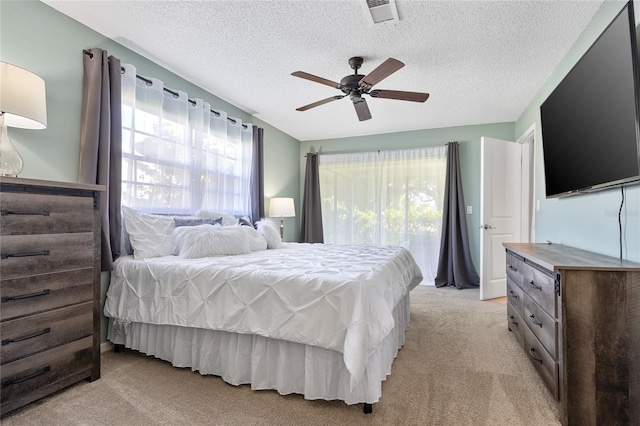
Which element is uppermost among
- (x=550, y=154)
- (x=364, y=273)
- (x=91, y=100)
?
(x=91, y=100)

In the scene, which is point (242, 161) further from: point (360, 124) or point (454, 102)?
→ point (454, 102)

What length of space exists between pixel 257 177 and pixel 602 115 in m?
3.58

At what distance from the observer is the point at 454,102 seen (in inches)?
157

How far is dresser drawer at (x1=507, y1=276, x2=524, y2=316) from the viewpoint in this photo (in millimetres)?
2424

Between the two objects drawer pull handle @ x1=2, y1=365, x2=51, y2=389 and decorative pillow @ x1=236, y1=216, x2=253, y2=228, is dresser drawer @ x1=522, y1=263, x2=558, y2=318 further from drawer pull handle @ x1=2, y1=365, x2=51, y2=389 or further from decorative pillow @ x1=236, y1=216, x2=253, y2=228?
decorative pillow @ x1=236, y1=216, x2=253, y2=228

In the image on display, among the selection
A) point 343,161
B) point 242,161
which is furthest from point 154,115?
point 343,161

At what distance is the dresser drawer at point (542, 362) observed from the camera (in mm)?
1674

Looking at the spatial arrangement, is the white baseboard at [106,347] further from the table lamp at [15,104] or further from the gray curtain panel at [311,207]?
the gray curtain panel at [311,207]

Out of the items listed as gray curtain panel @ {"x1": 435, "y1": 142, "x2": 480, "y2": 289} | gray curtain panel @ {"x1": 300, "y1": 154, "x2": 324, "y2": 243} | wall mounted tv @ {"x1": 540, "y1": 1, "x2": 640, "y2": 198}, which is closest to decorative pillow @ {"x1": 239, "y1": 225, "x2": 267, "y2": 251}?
gray curtain panel @ {"x1": 300, "y1": 154, "x2": 324, "y2": 243}

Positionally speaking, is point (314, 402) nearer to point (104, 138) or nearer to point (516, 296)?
point (516, 296)

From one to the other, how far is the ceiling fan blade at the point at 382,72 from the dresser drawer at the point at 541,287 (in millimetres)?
1678

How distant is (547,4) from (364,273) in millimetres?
2191

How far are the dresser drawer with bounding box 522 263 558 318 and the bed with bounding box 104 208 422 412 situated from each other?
85cm

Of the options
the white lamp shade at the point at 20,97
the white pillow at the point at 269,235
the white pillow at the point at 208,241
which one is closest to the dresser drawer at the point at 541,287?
the white pillow at the point at 208,241
